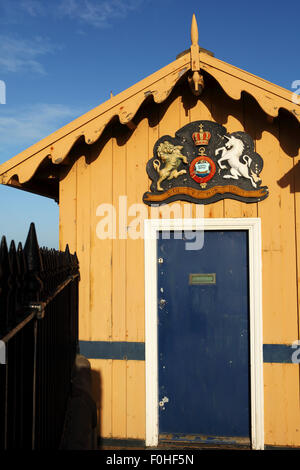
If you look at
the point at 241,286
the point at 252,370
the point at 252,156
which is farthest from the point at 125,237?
the point at 252,370

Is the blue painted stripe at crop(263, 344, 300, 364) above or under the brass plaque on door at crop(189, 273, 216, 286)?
under

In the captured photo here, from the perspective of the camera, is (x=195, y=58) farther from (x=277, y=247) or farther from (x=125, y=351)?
(x=125, y=351)

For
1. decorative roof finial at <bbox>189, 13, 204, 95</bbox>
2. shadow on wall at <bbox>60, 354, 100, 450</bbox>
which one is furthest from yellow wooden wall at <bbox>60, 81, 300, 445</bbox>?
shadow on wall at <bbox>60, 354, 100, 450</bbox>

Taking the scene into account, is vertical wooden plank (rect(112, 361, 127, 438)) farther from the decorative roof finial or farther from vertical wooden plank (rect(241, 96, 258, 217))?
the decorative roof finial

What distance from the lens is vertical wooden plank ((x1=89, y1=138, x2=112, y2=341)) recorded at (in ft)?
15.8

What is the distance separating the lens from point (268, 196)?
15.1 feet

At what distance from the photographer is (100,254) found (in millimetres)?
4898

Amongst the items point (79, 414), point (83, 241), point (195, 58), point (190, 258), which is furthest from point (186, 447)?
point (195, 58)

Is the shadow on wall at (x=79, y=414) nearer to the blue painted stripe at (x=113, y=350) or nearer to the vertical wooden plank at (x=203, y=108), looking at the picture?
the blue painted stripe at (x=113, y=350)

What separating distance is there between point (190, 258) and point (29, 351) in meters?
3.14

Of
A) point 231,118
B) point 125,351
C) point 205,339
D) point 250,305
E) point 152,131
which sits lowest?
point 125,351

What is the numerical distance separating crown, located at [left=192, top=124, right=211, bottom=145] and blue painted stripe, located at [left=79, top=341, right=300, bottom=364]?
9.00 ft

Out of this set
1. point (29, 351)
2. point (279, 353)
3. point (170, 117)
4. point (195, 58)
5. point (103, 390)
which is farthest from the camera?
point (170, 117)

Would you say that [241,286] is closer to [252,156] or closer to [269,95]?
[252,156]
